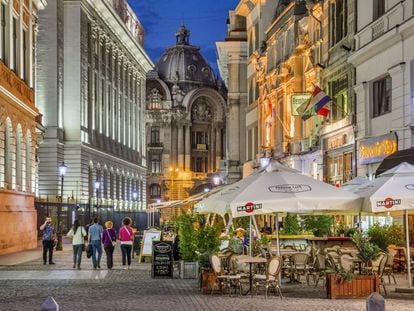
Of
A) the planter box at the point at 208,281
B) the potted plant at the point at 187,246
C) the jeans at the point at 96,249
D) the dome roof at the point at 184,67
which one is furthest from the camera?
the dome roof at the point at 184,67

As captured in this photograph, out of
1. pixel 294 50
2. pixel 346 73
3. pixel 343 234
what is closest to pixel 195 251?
pixel 343 234

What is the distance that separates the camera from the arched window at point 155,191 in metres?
141

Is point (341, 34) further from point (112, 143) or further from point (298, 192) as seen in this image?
point (112, 143)

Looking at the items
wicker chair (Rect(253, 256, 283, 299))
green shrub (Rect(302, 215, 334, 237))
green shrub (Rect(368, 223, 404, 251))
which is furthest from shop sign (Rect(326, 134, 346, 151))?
wicker chair (Rect(253, 256, 283, 299))

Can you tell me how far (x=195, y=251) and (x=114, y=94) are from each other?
70540 mm

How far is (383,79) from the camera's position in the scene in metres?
33.9

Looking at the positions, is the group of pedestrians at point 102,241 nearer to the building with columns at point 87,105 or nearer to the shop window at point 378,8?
the shop window at point 378,8

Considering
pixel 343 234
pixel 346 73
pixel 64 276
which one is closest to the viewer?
pixel 64 276

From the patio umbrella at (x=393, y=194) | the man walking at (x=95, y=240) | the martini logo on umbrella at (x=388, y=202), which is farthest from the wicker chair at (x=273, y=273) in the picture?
the man walking at (x=95, y=240)

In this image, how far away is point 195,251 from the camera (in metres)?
25.8

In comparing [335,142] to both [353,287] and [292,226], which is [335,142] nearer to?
[292,226]

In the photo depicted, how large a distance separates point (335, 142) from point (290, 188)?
2131 centimetres

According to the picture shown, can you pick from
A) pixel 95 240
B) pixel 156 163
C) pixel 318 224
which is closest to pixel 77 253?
pixel 95 240

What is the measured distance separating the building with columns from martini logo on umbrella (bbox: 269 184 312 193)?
43046mm
